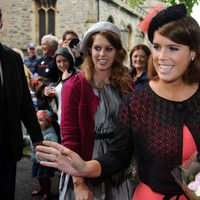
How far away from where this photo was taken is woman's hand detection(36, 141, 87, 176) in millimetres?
1470

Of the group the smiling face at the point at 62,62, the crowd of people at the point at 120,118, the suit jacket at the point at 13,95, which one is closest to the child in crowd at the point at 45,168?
the smiling face at the point at 62,62

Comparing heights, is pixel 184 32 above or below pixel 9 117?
above

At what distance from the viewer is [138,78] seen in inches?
181

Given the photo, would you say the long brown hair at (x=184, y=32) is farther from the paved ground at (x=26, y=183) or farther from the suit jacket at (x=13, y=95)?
the paved ground at (x=26, y=183)

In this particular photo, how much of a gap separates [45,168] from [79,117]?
227 centimetres

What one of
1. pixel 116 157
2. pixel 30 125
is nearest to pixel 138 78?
pixel 30 125

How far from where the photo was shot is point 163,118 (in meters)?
1.65

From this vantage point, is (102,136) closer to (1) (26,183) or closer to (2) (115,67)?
(2) (115,67)

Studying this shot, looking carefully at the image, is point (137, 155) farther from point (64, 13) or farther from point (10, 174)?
point (64, 13)

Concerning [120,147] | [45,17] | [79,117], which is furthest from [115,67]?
[45,17]

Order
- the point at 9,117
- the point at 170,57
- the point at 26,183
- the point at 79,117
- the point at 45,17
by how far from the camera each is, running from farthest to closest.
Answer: the point at 45,17 < the point at 26,183 < the point at 9,117 < the point at 79,117 < the point at 170,57

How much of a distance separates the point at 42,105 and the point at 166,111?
3.66 m

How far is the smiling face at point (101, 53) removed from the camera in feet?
8.29

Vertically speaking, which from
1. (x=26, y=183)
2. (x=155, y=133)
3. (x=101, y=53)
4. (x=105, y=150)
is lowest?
(x=26, y=183)
